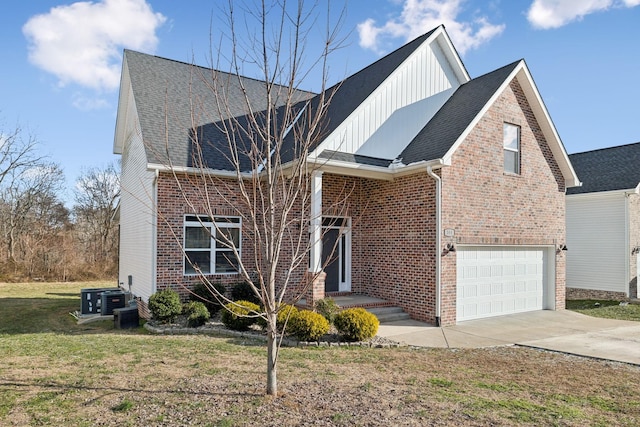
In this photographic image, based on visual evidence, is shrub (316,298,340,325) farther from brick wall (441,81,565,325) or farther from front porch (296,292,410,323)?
brick wall (441,81,565,325)

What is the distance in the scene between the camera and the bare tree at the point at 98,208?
31483 mm

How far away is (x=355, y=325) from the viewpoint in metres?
8.19

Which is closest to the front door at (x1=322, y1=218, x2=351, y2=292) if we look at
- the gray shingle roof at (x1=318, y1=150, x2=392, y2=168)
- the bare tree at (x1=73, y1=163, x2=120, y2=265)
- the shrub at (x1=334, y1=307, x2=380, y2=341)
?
the gray shingle roof at (x1=318, y1=150, x2=392, y2=168)

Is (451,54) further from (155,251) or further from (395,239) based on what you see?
(155,251)

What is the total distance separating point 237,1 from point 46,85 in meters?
14.4

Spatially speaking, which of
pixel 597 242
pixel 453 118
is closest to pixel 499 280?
pixel 453 118

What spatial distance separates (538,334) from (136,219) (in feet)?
38.4

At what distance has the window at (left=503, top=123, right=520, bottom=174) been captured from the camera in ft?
40.4

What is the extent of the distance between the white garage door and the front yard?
3.04m

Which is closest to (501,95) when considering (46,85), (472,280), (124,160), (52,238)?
(472,280)

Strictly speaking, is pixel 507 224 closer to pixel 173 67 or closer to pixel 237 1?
pixel 237 1

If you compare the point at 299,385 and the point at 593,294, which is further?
the point at 593,294

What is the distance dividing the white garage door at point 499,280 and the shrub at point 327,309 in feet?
11.6

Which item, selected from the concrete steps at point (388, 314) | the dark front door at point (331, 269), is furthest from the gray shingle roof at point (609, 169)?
the dark front door at point (331, 269)
